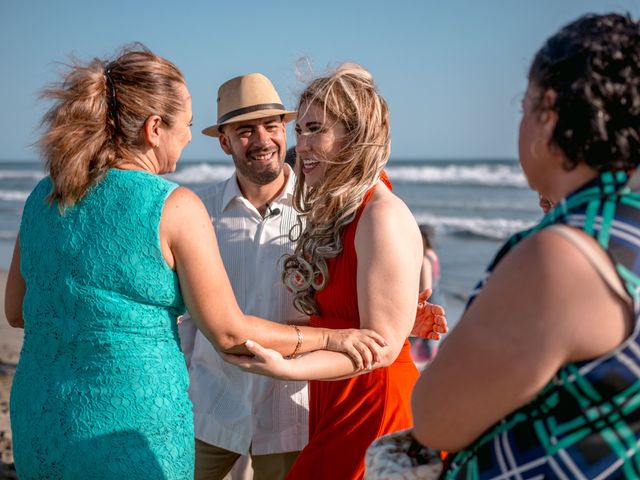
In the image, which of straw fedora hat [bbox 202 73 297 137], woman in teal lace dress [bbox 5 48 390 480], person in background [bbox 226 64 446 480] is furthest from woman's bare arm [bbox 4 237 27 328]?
straw fedora hat [bbox 202 73 297 137]

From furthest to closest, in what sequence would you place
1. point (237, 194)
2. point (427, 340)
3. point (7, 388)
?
point (427, 340)
point (7, 388)
point (237, 194)

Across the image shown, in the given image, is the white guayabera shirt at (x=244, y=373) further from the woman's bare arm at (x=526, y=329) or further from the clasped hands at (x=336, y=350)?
the woman's bare arm at (x=526, y=329)

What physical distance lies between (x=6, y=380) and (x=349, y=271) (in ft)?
18.5

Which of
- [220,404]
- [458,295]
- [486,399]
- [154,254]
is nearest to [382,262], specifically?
[154,254]

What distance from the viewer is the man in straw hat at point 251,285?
3467 mm

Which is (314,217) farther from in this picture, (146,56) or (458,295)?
(458,295)

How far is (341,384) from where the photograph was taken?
266 centimetres

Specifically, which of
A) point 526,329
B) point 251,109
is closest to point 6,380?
point 251,109

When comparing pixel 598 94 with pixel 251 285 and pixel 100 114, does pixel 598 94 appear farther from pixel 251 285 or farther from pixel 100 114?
pixel 251 285

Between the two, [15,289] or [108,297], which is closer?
[108,297]

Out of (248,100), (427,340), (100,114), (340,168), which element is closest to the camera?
(100,114)

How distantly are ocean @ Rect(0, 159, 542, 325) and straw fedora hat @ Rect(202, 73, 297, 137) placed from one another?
1.41m

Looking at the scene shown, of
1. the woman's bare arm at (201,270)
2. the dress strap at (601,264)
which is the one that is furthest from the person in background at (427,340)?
the dress strap at (601,264)

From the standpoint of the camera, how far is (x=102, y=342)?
2107 mm
